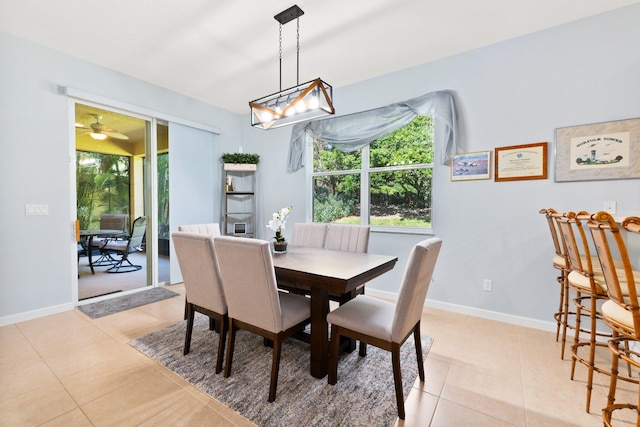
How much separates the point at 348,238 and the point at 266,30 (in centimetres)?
212

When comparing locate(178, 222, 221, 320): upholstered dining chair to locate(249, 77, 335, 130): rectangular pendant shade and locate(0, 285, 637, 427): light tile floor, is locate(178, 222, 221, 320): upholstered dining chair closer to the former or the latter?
locate(0, 285, 637, 427): light tile floor

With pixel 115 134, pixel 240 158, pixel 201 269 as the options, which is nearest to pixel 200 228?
pixel 201 269

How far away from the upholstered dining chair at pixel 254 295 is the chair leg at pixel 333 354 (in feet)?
0.77

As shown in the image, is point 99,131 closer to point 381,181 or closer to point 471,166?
point 381,181

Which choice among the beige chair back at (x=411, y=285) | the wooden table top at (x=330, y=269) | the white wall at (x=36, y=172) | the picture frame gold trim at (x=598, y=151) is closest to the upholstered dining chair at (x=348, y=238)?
the wooden table top at (x=330, y=269)

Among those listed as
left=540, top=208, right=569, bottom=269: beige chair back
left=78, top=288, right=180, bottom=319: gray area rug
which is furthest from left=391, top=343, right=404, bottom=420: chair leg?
left=78, top=288, right=180, bottom=319: gray area rug

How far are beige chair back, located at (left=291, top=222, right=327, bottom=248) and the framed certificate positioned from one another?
187 centimetres

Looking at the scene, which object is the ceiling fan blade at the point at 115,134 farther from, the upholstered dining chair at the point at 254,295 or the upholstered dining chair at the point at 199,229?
the upholstered dining chair at the point at 254,295

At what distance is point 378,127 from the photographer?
3.46 metres

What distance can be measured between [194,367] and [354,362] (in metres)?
1.17

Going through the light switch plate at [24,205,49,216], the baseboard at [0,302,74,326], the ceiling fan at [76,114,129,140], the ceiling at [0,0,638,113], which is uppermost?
the ceiling at [0,0,638,113]

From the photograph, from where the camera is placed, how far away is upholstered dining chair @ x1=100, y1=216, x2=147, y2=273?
3.94 meters

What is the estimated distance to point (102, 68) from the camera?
129 inches

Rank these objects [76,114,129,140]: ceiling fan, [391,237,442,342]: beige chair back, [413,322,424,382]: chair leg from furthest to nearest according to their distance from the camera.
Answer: [76,114,129,140]: ceiling fan < [413,322,424,382]: chair leg < [391,237,442,342]: beige chair back
